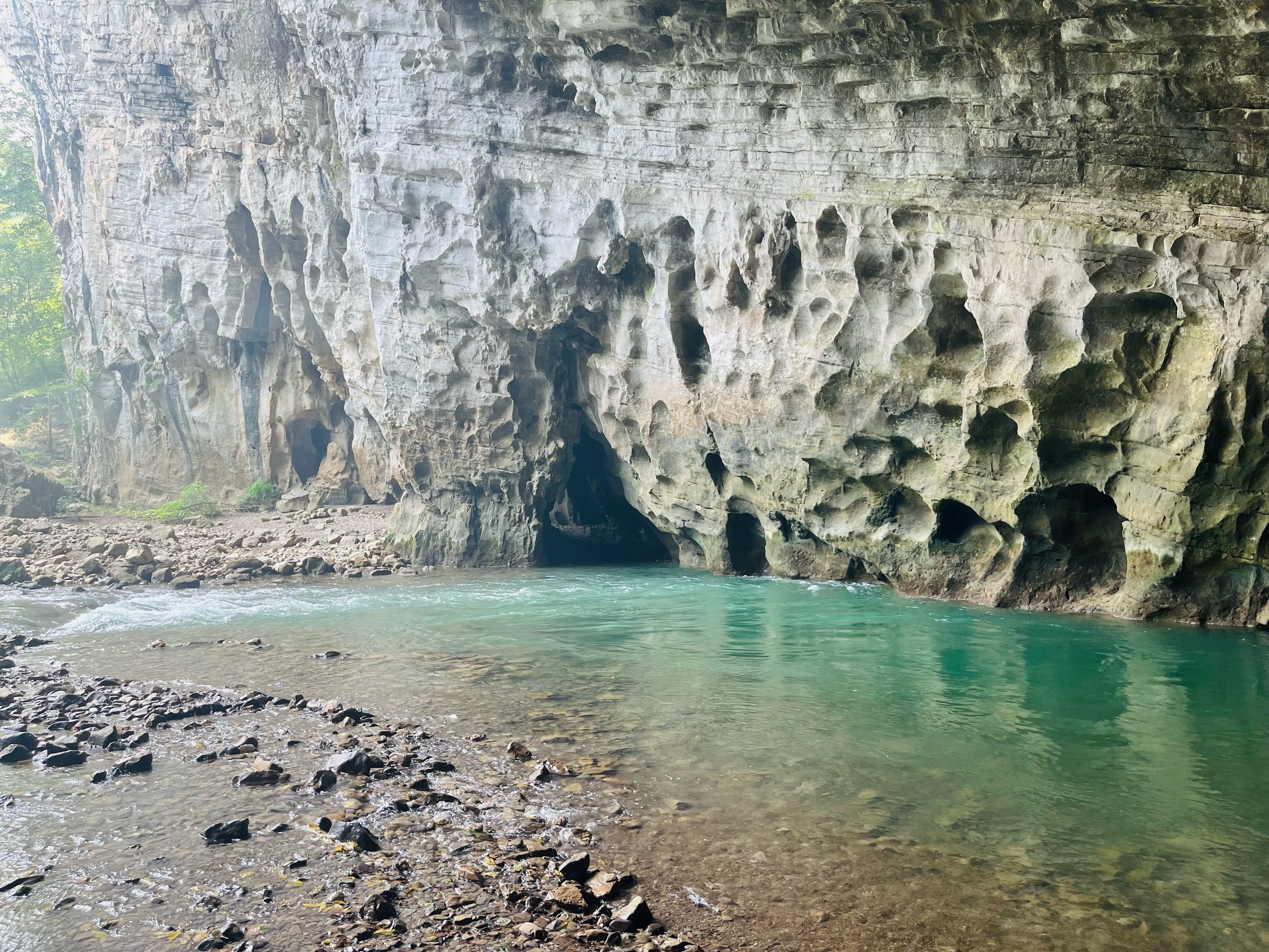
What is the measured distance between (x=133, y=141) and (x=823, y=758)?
26.1 meters

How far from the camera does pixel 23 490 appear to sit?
90.7ft

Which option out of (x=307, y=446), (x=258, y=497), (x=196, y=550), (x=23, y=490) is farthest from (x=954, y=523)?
(x=23, y=490)

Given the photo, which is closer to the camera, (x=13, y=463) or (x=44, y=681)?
(x=44, y=681)

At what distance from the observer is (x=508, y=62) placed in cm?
1862

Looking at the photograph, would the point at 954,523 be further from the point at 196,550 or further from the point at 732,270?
the point at 196,550

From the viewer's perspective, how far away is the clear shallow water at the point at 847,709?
6.77 m

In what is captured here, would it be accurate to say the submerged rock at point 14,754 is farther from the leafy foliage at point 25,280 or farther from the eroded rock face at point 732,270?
the leafy foliage at point 25,280

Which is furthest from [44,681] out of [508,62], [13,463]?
[13,463]

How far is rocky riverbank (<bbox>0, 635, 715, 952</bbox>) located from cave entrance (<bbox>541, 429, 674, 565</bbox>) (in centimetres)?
1222

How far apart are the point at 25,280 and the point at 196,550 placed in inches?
844

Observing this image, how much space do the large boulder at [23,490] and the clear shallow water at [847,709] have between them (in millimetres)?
11694

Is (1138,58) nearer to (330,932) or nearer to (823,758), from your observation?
(823,758)

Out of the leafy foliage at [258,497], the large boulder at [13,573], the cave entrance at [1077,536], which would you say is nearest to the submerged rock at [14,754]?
the cave entrance at [1077,536]

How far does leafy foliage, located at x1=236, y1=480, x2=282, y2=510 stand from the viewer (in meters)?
27.4
